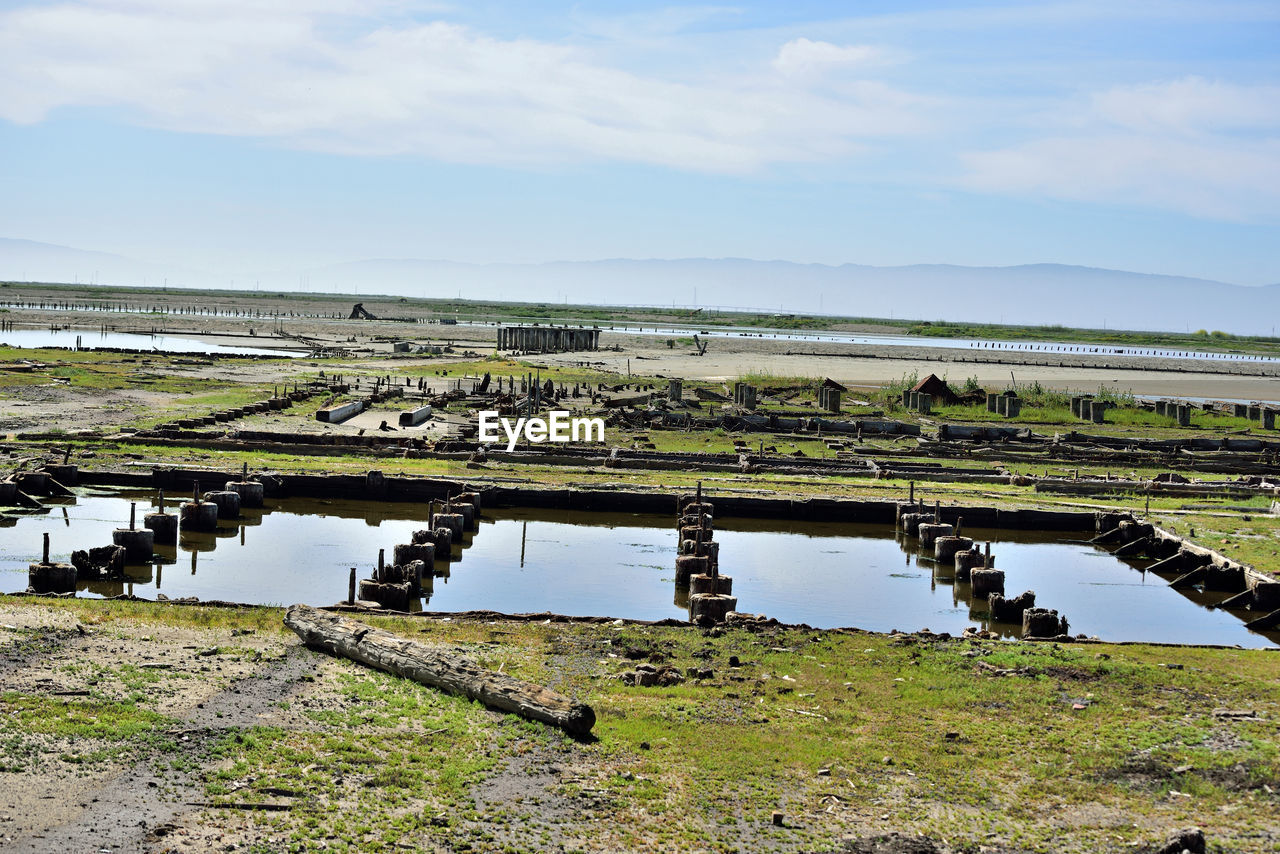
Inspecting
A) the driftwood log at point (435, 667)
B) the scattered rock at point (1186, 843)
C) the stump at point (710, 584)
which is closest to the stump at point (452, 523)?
the stump at point (710, 584)

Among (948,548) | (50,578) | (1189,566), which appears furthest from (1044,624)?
(50,578)

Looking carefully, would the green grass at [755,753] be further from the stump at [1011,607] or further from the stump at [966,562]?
the stump at [966,562]

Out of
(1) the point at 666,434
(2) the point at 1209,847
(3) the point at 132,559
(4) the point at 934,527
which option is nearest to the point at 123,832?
(2) the point at 1209,847

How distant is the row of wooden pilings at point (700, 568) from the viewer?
20078 millimetres

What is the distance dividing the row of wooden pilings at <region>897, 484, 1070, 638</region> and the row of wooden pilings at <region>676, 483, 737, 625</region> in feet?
16.0

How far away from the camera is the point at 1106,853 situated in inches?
423

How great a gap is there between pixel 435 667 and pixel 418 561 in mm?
9223

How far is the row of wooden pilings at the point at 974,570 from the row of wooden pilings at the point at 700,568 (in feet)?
16.0

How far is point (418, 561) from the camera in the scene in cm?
2353

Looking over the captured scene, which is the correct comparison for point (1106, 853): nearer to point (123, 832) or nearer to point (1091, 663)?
point (1091, 663)

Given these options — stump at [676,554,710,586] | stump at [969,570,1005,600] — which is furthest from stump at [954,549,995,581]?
stump at [676,554,710,586]

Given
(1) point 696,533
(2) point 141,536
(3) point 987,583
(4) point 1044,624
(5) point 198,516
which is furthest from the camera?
(5) point 198,516

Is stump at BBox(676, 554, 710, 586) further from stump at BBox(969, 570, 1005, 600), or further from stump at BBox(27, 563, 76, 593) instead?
stump at BBox(27, 563, 76, 593)

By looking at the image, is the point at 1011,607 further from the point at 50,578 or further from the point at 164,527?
the point at 164,527
